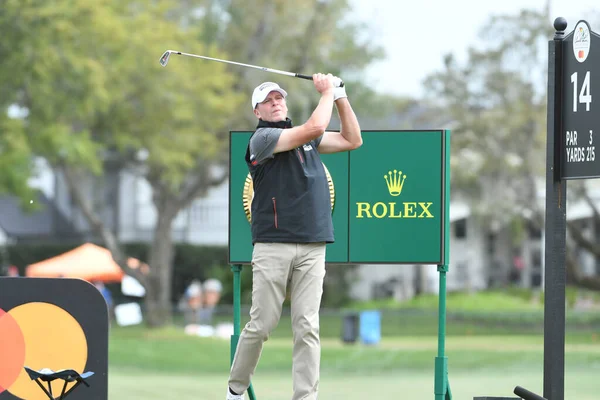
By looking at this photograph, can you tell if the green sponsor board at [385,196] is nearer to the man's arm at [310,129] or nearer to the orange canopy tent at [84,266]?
the man's arm at [310,129]

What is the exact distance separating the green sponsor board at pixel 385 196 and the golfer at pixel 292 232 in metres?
1.12

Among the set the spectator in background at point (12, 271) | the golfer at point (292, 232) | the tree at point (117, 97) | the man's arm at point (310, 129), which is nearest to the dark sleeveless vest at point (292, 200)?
the golfer at point (292, 232)

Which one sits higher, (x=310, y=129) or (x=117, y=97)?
(x=117, y=97)

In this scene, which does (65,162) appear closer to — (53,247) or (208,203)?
(53,247)

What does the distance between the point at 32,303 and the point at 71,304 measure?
214 millimetres

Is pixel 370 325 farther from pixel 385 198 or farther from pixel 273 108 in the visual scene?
pixel 273 108

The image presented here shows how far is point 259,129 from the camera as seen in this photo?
5.98 meters

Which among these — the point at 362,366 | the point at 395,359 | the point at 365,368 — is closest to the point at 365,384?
the point at 365,368

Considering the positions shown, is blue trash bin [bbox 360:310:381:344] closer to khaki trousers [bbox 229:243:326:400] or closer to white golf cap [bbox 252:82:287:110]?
khaki trousers [bbox 229:243:326:400]

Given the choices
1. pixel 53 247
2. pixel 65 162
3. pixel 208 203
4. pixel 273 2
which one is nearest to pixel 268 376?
pixel 65 162

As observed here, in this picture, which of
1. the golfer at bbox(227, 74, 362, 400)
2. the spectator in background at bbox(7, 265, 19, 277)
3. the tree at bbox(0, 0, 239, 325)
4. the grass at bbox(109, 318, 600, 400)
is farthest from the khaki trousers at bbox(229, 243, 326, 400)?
the spectator in background at bbox(7, 265, 19, 277)

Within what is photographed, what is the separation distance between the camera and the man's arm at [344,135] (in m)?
6.07

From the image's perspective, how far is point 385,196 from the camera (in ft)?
23.3

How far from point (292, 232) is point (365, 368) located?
1469 centimetres
